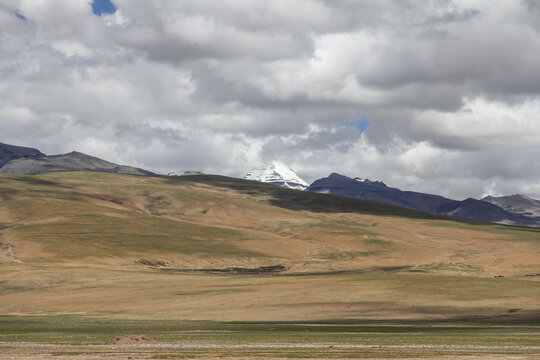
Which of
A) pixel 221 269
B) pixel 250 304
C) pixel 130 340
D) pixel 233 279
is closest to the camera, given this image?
pixel 130 340

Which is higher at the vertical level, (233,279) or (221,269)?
(233,279)

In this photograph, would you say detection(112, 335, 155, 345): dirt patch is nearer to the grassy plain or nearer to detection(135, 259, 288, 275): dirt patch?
the grassy plain

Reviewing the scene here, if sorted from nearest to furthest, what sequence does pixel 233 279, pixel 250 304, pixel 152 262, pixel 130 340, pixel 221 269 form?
pixel 130 340 < pixel 250 304 < pixel 233 279 < pixel 221 269 < pixel 152 262

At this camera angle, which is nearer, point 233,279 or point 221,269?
point 233,279

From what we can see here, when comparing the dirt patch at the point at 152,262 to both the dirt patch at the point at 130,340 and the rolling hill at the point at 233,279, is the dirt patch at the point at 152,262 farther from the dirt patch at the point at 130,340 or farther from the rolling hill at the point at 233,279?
the dirt patch at the point at 130,340

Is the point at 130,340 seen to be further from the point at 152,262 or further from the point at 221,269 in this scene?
the point at 152,262

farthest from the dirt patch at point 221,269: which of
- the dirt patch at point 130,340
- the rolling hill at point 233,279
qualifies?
the dirt patch at point 130,340


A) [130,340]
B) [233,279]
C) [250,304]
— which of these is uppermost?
[130,340]

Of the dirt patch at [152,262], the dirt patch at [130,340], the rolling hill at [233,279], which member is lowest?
the dirt patch at [152,262]

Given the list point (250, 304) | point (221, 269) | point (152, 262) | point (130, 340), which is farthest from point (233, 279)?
point (130, 340)

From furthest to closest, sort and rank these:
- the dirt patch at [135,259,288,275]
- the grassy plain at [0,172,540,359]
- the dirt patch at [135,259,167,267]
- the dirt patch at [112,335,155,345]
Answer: the dirt patch at [135,259,167,267] → the dirt patch at [135,259,288,275] → the dirt patch at [112,335,155,345] → the grassy plain at [0,172,540,359]

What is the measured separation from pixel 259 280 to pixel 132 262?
173 ft

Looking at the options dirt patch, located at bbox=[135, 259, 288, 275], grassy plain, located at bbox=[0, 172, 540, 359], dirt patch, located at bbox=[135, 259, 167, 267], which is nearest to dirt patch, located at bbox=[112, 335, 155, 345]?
grassy plain, located at bbox=[0, 172, 540, 359]

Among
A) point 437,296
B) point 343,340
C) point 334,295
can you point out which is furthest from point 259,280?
point 343,340
